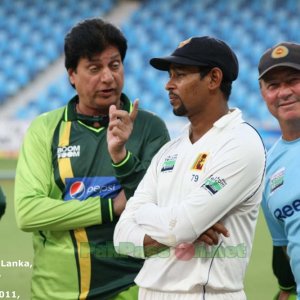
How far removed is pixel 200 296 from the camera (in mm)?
3074

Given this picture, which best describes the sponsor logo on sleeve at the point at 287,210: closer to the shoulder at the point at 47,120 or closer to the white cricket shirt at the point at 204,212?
the white cricket shirt at the point at 204,212

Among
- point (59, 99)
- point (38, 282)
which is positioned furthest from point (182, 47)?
point (59, 99)

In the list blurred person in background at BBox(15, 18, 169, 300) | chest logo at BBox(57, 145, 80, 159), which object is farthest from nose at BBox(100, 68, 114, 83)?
chest logo at BBox(57, 145, 80, 159)

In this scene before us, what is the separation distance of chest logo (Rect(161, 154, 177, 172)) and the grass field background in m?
3.03

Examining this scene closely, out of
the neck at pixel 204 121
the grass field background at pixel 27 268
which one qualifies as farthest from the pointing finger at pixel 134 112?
the grass field background at pixel 27 268

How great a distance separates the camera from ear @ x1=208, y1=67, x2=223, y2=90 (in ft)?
10.9

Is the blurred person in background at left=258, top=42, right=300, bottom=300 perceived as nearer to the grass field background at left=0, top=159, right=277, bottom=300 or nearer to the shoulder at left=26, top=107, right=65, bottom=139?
the shoulder at left=26, top=107, right=65, bottom=139

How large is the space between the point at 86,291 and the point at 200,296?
826 millimetres

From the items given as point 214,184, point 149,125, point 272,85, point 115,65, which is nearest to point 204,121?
point 214,184

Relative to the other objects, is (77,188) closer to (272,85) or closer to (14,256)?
(272,85)

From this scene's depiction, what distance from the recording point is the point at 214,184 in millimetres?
3092

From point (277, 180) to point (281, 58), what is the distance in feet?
1.84

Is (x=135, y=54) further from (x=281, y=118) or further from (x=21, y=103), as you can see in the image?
(x=281, y=118)

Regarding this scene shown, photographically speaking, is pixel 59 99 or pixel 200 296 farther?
A: pixel 59 99
